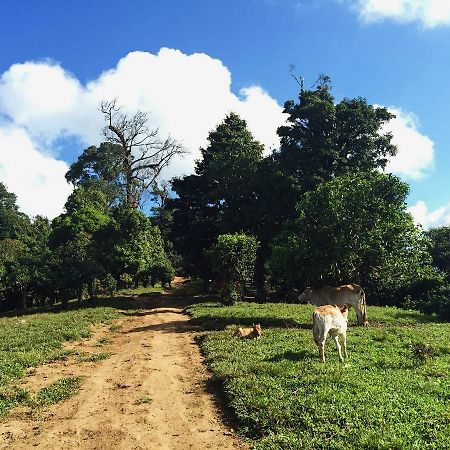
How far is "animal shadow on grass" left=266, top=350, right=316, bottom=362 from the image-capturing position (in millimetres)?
12227

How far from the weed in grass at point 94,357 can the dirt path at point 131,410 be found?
0.75 ft

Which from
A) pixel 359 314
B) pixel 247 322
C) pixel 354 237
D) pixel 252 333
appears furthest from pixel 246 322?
pixel 354 237

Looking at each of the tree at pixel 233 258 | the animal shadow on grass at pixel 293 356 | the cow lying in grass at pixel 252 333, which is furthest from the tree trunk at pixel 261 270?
the animal shadow on grass at pixel 293 356

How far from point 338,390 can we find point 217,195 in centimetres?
2806

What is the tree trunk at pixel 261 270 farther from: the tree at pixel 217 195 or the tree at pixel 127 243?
the tree at pixel 127 243

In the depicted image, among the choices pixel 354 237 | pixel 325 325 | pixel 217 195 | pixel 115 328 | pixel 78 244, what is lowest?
pixel 115 328

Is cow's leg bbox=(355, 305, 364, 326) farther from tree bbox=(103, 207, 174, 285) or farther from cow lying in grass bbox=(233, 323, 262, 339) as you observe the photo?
tree bbox=(103, 207, 174, 285)

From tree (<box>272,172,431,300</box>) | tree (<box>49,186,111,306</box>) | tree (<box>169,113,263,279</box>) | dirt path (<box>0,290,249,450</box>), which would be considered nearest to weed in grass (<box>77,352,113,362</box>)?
dirt path (<box>0,290,249,450</box>)

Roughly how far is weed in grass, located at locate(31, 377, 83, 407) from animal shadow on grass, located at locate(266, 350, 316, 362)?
5186mm

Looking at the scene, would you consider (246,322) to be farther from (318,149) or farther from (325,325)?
(318,149)

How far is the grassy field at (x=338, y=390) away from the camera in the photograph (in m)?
7.28

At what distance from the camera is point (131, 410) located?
31.2 ft

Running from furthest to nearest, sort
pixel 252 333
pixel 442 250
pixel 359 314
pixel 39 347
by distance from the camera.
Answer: pixel 442 250, pixel 359 314, pixel 39 347, pixel 252 333

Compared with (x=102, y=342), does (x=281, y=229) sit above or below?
above
